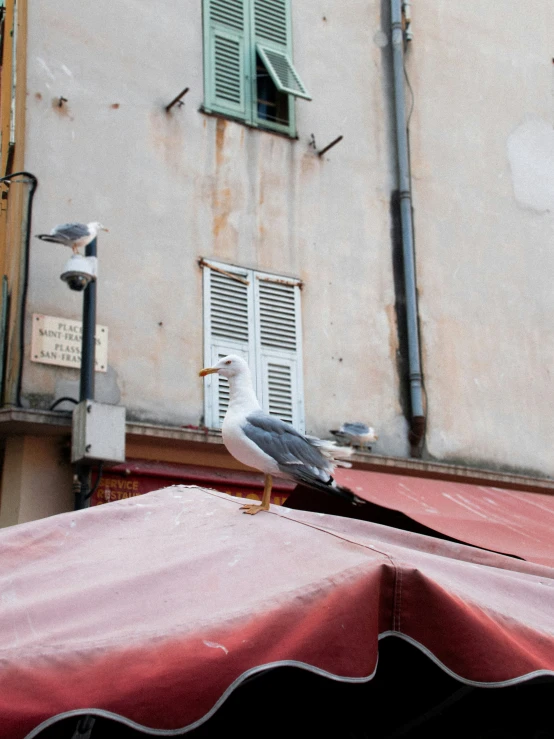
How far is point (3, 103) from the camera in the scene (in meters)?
9.96

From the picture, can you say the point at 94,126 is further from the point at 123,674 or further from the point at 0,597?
the point at 123,674

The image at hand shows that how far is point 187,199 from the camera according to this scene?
986 centimetres

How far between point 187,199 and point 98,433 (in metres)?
2.85

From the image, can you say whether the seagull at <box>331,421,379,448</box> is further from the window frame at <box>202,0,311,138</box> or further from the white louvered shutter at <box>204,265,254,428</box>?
the window frame at <box>202,0,311,138</box>

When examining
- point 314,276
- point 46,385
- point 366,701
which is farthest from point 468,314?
point 366,701

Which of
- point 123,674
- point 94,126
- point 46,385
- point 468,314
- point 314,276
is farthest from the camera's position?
point 468,314

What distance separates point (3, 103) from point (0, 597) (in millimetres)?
7750

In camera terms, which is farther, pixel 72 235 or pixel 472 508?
pixel 472 508

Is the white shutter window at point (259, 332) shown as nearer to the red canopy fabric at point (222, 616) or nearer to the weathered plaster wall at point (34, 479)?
the weathered plaster wall at point (34, 479)

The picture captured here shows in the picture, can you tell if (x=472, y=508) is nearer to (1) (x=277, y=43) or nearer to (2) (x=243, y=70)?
(2) (x=243, y=70)

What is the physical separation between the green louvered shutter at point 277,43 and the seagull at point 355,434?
349cm

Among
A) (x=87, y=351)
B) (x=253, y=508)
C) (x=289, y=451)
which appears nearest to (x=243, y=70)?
(x=87, y=351)

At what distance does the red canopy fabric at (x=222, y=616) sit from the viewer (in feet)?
8.73

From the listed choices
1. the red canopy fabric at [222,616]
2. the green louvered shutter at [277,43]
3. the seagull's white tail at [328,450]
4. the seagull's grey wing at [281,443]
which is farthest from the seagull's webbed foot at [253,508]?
the green louvered shutter at [277,43]
